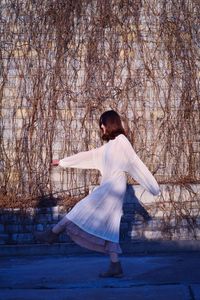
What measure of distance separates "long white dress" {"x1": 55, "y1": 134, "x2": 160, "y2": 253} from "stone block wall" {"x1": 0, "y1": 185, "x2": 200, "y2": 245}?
2.04 metres

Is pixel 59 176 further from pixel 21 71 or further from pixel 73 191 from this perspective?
pixel 21 71

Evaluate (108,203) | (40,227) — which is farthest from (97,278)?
(40,227)

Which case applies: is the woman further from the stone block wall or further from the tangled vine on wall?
the tangled vine on wall

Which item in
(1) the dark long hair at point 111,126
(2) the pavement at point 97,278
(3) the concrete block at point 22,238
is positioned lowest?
(2) the pavement at point 97,278

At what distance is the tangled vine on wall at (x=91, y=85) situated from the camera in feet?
31.5

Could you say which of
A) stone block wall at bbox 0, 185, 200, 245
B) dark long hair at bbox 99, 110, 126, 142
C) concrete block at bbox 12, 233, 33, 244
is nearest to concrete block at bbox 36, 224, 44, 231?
stone block wall at bbox 0, 185, 200, 245

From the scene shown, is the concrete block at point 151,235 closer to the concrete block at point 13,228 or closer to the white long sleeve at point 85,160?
the concrete block at point 13,228

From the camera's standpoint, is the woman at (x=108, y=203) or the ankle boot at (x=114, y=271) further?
the ankle boot at (x=114, y=271)

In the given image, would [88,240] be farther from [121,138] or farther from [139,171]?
[121,138]

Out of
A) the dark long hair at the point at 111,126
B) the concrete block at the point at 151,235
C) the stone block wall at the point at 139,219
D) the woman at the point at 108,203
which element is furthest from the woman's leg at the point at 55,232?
the concrete block at the point at 151,235

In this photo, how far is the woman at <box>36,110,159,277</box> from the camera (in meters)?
6.33

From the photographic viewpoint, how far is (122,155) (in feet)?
21.4

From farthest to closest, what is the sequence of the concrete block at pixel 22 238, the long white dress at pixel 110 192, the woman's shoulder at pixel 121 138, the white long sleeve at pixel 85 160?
1. the concrete block at pixel 22 238
2. the white long sleeve at pixel 85 160
3. the woman's shoulder at pixel 121 138
4. the long white dress at pixel 110 192

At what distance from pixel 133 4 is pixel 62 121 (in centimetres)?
216
